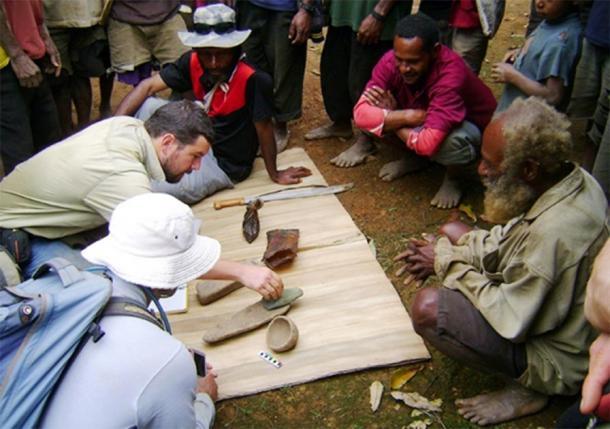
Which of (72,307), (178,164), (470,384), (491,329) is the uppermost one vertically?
(72,307)

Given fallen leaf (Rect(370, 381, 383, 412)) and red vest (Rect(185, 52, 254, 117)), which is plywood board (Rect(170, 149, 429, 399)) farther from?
red vest (Rect(185, 52, 254, 117))

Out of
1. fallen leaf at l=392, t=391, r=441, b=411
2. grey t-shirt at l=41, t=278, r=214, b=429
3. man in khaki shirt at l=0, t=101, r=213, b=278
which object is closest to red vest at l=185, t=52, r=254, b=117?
man in khaki shirt at l=0, t=101, r=213, b=278

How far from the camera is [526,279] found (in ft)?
8.18

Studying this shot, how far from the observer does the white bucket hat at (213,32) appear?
4297mm

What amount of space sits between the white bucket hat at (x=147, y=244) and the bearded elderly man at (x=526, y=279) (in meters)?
1.25

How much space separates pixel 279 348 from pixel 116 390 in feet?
4.88

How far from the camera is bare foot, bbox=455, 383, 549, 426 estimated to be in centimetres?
282

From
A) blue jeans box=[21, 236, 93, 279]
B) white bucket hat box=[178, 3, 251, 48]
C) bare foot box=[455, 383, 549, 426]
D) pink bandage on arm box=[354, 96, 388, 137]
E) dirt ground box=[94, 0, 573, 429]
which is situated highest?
white bucket hat box=[178, 3, 251, 48]

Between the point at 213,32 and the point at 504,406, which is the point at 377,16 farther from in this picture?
the point at 504,406

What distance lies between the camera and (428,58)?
4.06 metres

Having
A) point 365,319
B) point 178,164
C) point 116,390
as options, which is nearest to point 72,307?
point 116,390

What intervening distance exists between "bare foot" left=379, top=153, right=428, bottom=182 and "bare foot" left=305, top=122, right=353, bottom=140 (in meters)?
0.76

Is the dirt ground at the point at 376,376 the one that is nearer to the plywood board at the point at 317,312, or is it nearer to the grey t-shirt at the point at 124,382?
the plywood board at the point at 317,312

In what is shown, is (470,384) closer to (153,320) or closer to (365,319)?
(365,319)
